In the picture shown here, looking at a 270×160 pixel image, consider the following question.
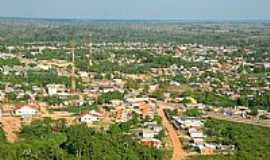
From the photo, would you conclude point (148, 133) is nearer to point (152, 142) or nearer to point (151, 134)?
point (151, 134)

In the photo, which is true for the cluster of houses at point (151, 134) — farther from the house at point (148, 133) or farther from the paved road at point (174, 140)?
the paved road at point (174, 140)

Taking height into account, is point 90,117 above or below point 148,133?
below

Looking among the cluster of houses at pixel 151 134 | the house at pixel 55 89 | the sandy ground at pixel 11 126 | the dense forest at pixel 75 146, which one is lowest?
the house at pixel 55 89

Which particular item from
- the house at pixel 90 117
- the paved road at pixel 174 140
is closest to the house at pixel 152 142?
the paved road at pixel 174 140

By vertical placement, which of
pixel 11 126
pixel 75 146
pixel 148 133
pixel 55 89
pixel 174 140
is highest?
pixel 75 146

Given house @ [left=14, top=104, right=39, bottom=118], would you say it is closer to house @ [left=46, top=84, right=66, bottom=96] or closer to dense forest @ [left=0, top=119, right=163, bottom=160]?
dense forest @ [left=0, top=119, right=163, bottom=160]

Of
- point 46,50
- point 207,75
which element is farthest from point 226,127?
point 46,50

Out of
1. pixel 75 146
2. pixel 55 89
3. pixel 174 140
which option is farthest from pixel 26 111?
pixel 75 146

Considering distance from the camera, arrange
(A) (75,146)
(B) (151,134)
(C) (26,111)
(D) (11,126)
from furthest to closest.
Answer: (C) (26,111) < (D) (11,126) < (B) (151,134) < (A) (75,146)

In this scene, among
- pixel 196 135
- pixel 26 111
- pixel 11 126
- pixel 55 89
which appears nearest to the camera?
pixel 196 135
